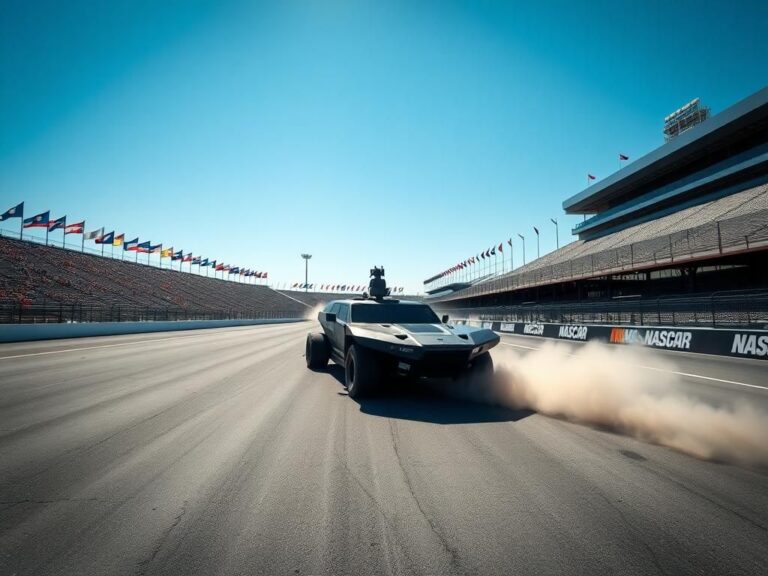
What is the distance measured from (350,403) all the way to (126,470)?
9.82ft

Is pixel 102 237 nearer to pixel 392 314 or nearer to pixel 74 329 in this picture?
pixel 74 329

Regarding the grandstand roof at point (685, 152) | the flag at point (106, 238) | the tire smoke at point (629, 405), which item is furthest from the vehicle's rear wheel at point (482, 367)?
the flag at point (106, 238)

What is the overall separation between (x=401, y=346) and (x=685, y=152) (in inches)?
1851

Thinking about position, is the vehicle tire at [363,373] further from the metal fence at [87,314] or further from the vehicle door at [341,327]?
the metal fence at [87,314]

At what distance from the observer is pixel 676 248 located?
963 inches

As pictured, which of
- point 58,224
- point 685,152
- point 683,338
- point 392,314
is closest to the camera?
point 392,314

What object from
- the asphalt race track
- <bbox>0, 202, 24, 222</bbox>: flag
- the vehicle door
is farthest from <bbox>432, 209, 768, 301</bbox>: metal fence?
<bbox>0, 202, 24, 222</bbox>: flag

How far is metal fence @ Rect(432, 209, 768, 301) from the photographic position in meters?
20.2

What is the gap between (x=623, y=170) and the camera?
4591 cm

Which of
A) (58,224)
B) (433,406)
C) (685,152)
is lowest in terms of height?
(433,406)

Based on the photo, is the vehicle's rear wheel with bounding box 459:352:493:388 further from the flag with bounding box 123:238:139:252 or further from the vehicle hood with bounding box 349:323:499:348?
the flag with bounding box 123:238:139:252

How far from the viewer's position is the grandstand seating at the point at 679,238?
20859mm

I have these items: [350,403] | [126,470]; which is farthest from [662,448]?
[126,470]

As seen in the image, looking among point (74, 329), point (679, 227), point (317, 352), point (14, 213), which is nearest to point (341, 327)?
point (317, 352)
